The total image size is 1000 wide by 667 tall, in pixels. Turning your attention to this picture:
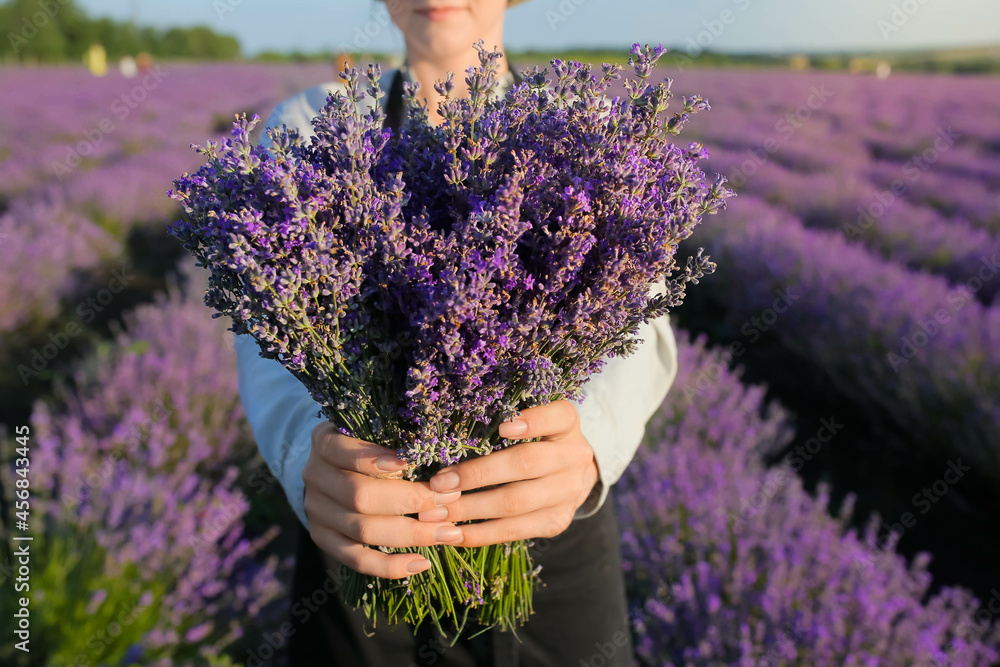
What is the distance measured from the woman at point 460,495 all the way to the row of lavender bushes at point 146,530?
42.4 inches

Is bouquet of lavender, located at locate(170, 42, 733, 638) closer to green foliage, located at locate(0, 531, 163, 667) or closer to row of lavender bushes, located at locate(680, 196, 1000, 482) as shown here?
green foliage, located at locate(0, 531, 163, 667)

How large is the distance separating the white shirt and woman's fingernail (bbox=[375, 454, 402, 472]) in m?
Answer: 0.45

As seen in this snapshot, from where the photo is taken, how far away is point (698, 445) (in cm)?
336

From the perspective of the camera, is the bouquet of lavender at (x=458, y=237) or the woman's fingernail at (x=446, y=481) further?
the woman's fingernail at (x=446, y=481)

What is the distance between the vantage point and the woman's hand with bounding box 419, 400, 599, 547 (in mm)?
947

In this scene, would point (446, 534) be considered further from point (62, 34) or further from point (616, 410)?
point (62, 34)

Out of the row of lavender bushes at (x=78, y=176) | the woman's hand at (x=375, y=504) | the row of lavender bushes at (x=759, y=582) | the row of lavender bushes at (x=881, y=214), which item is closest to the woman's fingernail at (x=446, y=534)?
the woman's hand at (x=375, y=504)

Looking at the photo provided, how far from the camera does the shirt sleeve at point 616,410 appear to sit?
1.33 meters

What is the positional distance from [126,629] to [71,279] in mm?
4556

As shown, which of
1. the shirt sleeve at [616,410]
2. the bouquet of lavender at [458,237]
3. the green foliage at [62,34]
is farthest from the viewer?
the green foliage at [62,34]

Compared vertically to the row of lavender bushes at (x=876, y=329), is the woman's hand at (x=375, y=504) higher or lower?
higher

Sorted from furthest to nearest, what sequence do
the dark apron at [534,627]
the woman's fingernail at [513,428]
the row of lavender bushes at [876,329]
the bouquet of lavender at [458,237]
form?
the row of lavender bushes at [876,329]
the dark apron at [534,627]
the woman's fingernail at [513,428]
the bouquet of lavender at [458,237]

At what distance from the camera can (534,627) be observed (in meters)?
1.46

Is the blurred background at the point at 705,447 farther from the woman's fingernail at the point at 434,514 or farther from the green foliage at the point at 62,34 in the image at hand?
the green foliage at the point at 62,34
